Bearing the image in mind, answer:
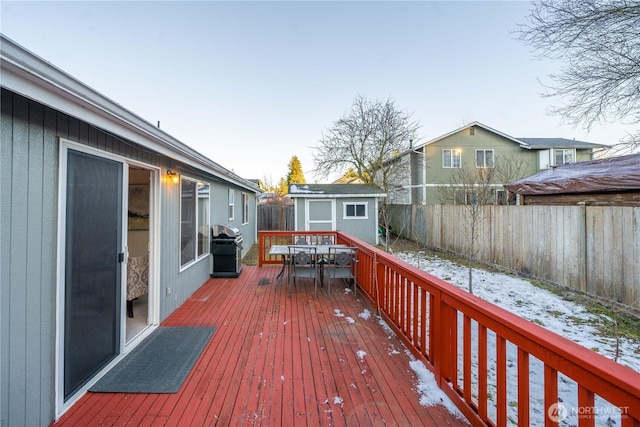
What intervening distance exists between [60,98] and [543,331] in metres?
2.97

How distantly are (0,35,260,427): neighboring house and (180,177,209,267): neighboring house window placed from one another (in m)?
1.23

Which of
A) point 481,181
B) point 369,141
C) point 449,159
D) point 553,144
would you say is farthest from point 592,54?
point 553,144

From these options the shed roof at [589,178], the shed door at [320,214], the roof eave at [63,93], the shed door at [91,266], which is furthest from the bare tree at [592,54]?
the shed door at [320,214]

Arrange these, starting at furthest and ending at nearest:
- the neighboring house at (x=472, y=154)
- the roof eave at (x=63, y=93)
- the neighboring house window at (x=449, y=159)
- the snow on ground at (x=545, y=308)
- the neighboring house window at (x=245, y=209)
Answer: the neighboring house window at (x=449, y=159), the neighboring house at (x=472, y=154), the neighboring house window at (x=245, y=209), the snow on ground at (x=545, y=308), the roof eave at (x=63, y=93)

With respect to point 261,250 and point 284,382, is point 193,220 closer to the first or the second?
point 261,250

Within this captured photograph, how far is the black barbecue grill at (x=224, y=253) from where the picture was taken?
5.94 m

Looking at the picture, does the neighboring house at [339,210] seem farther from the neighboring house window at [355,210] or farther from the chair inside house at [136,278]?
the chair inside house at [136,278]

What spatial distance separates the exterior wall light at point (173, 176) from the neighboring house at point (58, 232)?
531 millimetres

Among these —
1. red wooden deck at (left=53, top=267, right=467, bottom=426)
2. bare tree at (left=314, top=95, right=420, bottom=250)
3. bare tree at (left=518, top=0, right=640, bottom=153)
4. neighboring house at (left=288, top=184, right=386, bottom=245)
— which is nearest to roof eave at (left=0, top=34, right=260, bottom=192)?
red wooden deck at (left=53, top=267, right=467, bottom=426)

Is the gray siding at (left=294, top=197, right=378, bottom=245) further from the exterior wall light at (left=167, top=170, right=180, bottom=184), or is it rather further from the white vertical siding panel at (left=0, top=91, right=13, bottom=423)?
the white vertical siding panel at (left=0, top=91, right=13, bottom=423)

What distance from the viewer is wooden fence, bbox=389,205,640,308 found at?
4.62m

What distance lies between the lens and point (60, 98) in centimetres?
164

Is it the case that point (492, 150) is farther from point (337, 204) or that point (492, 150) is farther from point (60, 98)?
point (60, 98)

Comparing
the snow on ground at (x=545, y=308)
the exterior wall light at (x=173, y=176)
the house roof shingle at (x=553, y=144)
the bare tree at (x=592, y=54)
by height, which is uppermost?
the house roof shingle at (x=553, y=144)
